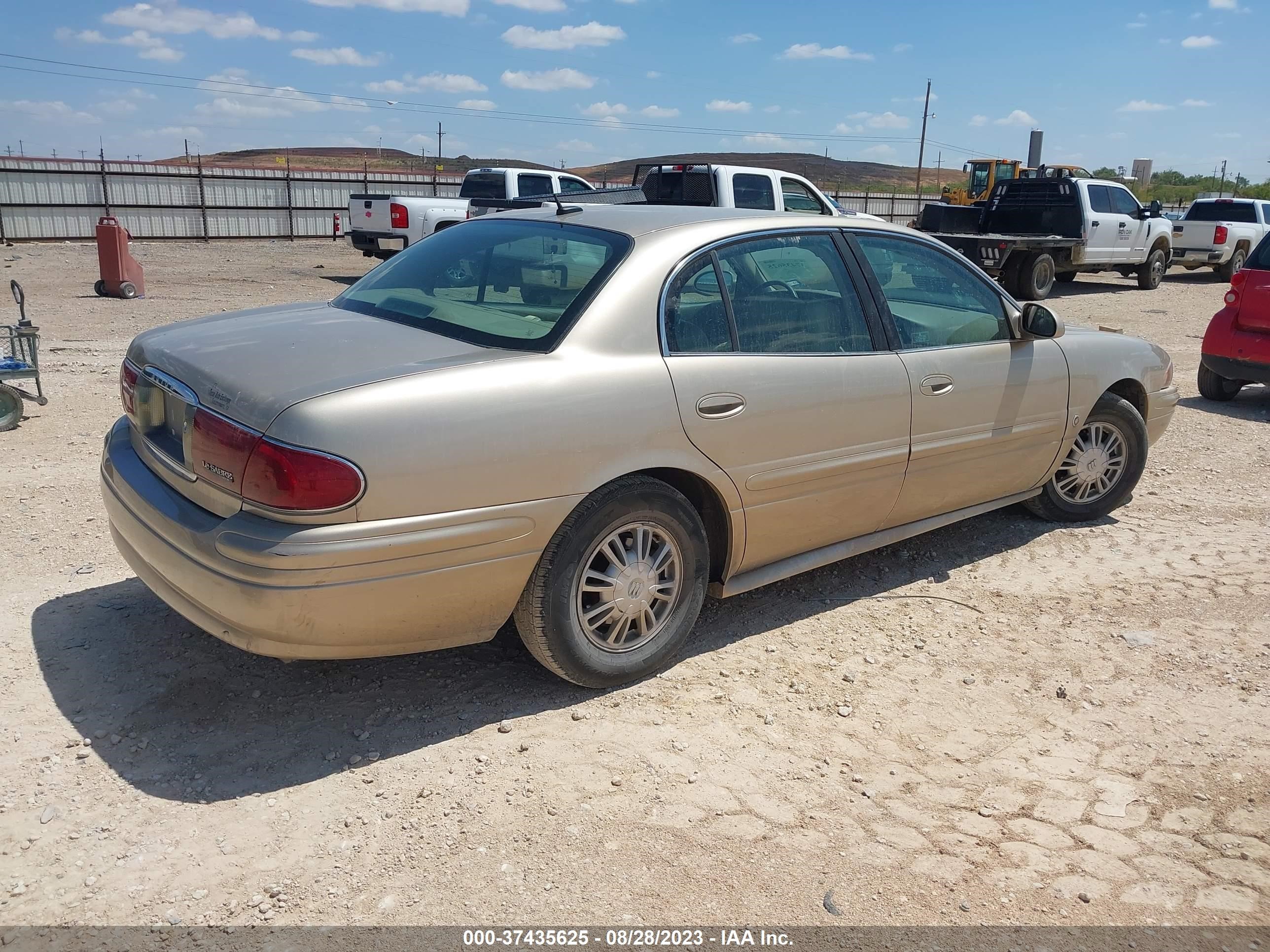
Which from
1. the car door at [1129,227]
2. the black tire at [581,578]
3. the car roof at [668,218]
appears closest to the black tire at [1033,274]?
the car door at [1129,227]

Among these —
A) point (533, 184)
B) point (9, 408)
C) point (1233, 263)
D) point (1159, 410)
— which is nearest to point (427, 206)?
point (533, 184)

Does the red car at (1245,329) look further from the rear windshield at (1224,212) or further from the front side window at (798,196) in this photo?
the rear windshield at (1224,212)

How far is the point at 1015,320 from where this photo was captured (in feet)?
15.6

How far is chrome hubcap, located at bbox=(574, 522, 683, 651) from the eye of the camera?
135 inches

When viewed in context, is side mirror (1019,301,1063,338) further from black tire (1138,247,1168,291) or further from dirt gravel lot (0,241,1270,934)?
black tire (1138,247,1168,291)

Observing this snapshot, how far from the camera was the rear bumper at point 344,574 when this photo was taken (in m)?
2.84

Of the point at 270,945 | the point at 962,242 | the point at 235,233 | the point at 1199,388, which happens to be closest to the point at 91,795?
the point at 270,945

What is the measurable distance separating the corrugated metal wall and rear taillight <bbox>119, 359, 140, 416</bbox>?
23.5 m

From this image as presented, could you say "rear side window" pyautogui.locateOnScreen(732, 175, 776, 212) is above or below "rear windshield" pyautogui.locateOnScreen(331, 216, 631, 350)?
above

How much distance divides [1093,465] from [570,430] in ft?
11.5

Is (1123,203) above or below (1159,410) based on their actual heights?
above

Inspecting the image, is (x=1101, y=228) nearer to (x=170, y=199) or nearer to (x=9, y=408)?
(x=9, y=408)

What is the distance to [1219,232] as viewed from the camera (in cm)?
2148

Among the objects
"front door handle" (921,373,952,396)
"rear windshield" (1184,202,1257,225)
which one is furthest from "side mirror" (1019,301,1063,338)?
"rear windshield" (1184,202,1257,225)
